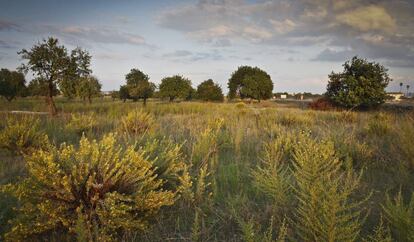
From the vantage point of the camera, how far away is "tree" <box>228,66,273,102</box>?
5036 cm

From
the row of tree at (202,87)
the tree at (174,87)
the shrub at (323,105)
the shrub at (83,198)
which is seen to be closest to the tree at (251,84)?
the row of tree at (202,87)

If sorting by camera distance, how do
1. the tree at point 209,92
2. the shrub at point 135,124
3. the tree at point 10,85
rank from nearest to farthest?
1. the shrub at point 135,124
2. the tree at point 10,85
3. the tree at point 209,92

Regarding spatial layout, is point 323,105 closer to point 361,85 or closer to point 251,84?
point 361,85

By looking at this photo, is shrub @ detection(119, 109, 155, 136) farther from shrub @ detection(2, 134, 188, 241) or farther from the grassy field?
shrub @ detection(2, 134, 188, 241)

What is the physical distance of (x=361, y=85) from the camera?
23078 mm

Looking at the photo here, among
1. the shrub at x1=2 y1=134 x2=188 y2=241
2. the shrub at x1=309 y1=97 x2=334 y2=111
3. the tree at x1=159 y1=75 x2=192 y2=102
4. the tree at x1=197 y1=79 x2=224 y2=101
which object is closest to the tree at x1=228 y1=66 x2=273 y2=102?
the tree at x1=197 y1=79 x2=224 y2=101

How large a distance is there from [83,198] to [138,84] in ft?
141

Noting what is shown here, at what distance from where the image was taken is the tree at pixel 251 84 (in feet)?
165

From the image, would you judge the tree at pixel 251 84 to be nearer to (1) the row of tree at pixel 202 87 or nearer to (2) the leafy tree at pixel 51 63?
(1) the row of tree at pixel 202 87

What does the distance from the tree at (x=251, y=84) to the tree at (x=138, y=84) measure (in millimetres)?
16133

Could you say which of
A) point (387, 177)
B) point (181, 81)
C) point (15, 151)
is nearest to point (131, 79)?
point (181, 81)

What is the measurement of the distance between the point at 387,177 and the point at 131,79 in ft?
141

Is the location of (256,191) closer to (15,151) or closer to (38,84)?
(15,151)

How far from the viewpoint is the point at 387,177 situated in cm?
460
